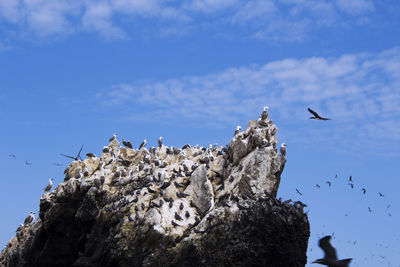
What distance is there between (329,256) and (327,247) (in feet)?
1.25

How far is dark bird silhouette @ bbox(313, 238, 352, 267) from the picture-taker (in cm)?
1293

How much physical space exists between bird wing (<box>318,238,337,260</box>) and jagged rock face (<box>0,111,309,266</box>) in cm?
973

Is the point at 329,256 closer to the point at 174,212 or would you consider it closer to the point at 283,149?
the point at 174,212

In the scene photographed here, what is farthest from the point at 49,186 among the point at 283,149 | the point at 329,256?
the point at 329,256

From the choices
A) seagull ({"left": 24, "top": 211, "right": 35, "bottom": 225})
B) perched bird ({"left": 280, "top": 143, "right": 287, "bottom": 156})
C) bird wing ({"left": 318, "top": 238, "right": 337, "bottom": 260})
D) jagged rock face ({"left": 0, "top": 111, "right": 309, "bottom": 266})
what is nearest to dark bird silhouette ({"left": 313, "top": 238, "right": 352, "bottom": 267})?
bird wing ({"left": 318, "top": 238, "right": 337, "bottom": 260})

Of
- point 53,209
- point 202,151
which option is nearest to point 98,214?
point 53,209

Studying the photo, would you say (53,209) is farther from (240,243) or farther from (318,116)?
(318,116)

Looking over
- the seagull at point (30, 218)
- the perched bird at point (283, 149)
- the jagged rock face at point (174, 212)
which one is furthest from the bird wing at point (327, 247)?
the seagull at point (30, 218)

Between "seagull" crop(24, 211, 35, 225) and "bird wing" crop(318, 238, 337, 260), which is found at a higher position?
"seagull" crop(24, 211, 35, 225)

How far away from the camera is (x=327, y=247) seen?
14.2m

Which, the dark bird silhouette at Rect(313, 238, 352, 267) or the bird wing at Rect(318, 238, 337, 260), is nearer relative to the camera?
the dark bird silhouette at Rect(313, 238, 352, 267)

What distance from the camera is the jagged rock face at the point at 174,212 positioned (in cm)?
2431

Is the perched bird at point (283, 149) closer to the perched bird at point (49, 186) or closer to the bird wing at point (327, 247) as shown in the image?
the bird wing at point (327, 247)

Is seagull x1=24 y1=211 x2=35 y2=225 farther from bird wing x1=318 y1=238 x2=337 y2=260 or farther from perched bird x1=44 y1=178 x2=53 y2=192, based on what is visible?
bird wing x1=318 y1=238 x2=337 y2=260
